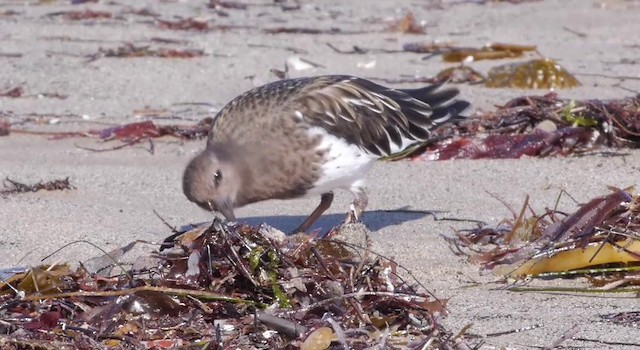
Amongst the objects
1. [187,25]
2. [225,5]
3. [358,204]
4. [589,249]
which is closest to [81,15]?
[187,25]

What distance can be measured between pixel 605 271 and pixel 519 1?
252 inches

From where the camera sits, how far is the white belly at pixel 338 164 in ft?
14.8

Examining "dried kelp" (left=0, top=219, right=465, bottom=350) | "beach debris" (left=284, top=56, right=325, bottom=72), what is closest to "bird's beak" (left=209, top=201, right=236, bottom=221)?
"dried kelp" (left=0, top=219, right=465, bottom=350)

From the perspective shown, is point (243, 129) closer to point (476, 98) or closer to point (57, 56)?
point (476, 98)

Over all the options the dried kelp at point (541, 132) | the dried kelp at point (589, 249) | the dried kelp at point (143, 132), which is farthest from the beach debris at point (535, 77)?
the dried kelp at point (589, 249)

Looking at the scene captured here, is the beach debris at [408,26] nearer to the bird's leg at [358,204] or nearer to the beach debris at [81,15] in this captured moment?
the beach debris at [81,15]

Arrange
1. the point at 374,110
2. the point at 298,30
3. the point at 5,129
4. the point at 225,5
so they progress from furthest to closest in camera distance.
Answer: the point at 225,5 < the point at 298,30 < the point at 5,129 < the point at 374,110

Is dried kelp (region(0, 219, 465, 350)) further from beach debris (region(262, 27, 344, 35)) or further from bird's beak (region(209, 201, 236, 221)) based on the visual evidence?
beach debris (region(262, 27, 344, 35))

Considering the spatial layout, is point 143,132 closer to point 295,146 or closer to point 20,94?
point 20,94

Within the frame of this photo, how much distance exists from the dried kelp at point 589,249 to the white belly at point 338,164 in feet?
2.50

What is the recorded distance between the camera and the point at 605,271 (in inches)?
146

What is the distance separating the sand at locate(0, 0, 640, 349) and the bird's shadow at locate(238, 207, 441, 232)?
0.01 metres

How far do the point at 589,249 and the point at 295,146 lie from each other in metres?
1.22

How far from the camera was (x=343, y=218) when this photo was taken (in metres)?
5.02
